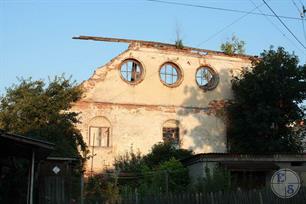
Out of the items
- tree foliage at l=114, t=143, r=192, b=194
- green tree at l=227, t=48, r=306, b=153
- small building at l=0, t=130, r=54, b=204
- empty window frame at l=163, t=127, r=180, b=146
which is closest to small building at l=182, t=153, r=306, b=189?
tree foliage at l=114, t=143, r=192, b=194

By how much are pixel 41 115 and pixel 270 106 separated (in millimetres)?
14251

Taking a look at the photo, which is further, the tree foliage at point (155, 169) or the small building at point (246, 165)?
the small building at point (246, 165)

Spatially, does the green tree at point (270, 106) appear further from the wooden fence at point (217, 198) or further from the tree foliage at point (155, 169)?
the wooden fence at point (217, 198)

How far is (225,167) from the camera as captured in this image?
74.3 feet

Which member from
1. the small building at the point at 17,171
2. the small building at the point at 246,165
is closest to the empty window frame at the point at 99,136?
the small building at the point at 246,165

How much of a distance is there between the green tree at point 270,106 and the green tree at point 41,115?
430 inches

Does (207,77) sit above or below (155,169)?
above

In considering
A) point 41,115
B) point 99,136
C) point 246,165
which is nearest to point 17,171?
point 41,115

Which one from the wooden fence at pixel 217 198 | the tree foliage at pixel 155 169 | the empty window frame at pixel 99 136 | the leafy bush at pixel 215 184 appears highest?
the empty window frame at pixel 99 136

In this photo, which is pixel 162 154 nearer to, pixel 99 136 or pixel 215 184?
pixel 99 136

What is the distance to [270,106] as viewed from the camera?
29.5 meters

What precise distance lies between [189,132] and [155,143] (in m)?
2.59

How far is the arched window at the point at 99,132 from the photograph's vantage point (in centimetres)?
2845

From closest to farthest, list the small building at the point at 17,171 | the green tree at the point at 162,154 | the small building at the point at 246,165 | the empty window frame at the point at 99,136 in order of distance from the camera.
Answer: the small building at the point at 17,171, the small building at the point at 246,165, the green tree at the point at 162,154, the empty window frame at the point at 99,136
